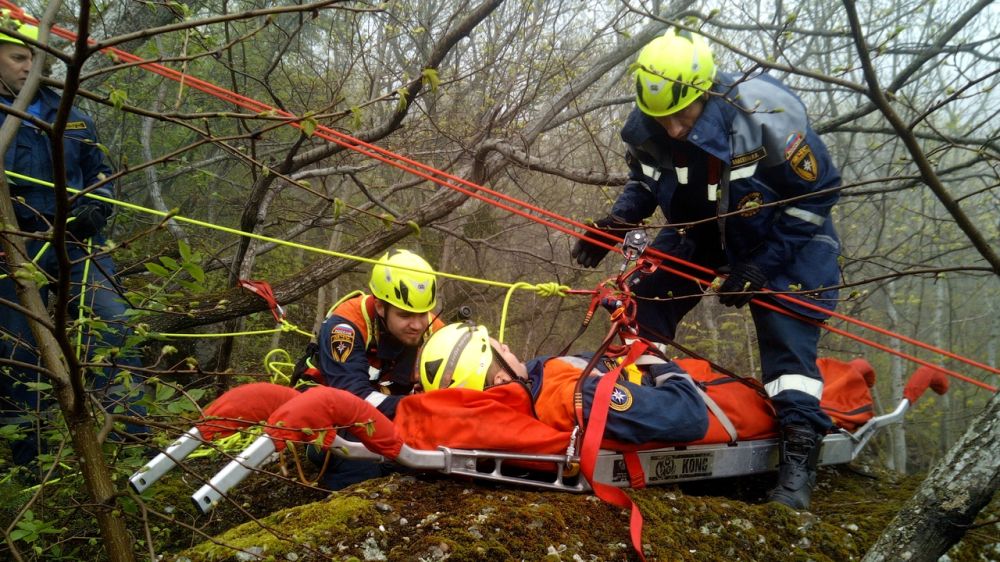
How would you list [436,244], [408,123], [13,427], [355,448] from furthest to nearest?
[436,244], [408,123], [355,448], [13,427]

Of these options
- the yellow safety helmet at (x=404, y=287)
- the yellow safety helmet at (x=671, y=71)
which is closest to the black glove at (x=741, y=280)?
the yellow safety helmet at (x=671, y=71)

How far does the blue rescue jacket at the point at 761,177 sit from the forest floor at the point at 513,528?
1076mm

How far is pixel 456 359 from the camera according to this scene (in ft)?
10.9

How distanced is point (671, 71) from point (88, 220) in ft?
9.84

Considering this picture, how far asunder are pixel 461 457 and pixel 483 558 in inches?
29.1

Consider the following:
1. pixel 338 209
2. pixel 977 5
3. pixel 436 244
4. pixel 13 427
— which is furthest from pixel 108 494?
pixel 436 244

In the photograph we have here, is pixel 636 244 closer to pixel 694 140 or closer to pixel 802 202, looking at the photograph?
pixel 694 140

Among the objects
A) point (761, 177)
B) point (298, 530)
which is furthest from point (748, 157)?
point (298, 530)

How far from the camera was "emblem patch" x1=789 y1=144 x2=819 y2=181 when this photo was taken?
328 cm

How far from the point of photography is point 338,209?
4.81 ft

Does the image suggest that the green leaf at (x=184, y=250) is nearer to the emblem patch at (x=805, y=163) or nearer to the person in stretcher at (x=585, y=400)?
the person in stretcher at (x=585, y=400)

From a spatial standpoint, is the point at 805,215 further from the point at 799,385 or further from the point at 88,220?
the point at 88,220

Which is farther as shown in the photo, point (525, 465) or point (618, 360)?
point (618, 360)

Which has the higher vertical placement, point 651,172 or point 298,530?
point 651,172
